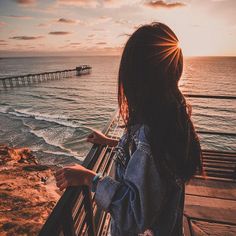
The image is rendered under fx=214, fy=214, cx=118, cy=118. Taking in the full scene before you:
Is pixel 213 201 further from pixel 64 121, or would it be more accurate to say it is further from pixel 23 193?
pixel 64 121

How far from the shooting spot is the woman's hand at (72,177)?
1.16m

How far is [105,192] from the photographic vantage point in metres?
1.03

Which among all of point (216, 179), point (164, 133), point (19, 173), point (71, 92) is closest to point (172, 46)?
point (164, 133)

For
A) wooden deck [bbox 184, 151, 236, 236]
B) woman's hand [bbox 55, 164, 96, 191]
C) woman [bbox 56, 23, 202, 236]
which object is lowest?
wooden deck [bbox 184, 151, 236, 236]

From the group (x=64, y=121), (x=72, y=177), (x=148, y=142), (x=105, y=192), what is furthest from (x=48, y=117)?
(x=148, y=142)

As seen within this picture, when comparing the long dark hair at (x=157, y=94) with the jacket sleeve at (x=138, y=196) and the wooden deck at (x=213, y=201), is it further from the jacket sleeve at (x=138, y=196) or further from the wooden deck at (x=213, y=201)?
the wooden deck at (x=213, y=201)

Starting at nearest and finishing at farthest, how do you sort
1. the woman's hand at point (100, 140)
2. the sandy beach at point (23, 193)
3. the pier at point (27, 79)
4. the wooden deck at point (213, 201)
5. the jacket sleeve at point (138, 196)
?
the jacket sleeve at point (138, 196) → the woman's hand at point (100, 140) → the wooden deck at point (213, 201) → the sandy beach at point (23, 193) → the pier at point (27, 79)

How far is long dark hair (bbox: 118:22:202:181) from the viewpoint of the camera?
101 centimetres

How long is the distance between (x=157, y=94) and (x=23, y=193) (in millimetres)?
10104

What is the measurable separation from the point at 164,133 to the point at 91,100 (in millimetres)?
33442

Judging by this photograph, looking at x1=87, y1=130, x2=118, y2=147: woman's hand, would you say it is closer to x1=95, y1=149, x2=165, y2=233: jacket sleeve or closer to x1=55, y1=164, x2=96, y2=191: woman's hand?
x1=55, y1=164, x2=96, y2=191: woman's hand

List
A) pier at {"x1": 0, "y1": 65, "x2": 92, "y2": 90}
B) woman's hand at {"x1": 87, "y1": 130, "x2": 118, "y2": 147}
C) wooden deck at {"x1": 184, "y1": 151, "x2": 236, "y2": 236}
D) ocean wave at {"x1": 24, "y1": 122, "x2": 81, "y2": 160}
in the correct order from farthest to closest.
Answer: pier at {"x1": 0, "y1": 65, "x2": 92, "y2": 90} → ocean wave at {"x1": 24, "y1": 122, "x2": 81, "y2": 160} → wooden deck at {"x1": 184, "y1": 151, "x2": 236, "y2": 236} → woman's hand at {"x1": 87, "y1": 130, "x2": 118, "y2": 147}

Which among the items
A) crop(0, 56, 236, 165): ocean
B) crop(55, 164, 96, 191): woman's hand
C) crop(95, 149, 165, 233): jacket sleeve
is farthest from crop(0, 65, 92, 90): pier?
crop(95, 149, 165, 233): jacket sleeve

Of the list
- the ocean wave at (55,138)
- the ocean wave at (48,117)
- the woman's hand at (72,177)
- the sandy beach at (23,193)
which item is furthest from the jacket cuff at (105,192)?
the ocean wave at (48,117)
